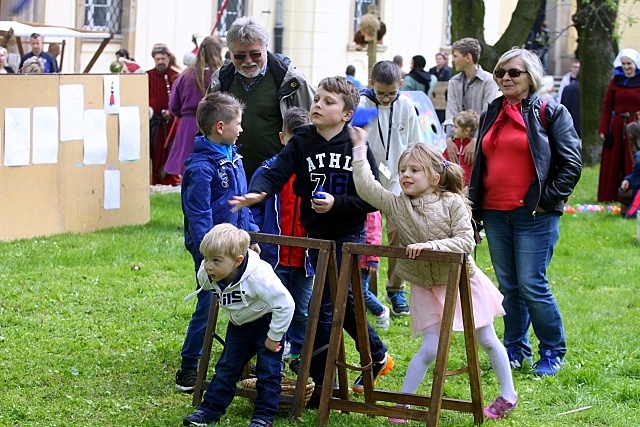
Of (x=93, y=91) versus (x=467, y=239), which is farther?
(x=93, y=91)

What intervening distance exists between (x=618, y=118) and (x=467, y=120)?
5847mm

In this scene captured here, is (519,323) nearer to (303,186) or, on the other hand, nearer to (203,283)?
(303,186)

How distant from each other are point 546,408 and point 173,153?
7747 mm

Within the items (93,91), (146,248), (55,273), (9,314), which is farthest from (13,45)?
(9,314)

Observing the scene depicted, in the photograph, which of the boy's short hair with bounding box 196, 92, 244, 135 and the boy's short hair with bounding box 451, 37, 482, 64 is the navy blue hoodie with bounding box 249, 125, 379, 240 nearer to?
the boy's short hair with bounding box 196, 92, 244, 135

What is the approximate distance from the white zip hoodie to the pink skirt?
A: 0.76 metres

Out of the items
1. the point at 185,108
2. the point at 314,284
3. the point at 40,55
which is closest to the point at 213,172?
the point at 314,284

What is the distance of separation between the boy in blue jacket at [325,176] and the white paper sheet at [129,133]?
19.7ft

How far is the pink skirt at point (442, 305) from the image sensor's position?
231 inches

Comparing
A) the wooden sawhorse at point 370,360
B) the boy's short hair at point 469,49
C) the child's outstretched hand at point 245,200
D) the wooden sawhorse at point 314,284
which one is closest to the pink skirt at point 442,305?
the wooden sawhorse at point 370,360

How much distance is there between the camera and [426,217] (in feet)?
18.9

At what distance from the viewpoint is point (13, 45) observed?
1750 centimetres

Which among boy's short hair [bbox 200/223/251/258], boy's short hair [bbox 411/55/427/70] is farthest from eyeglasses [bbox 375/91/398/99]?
boy's short hair [bbox 411/55/427/70]

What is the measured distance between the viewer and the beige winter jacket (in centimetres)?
572
